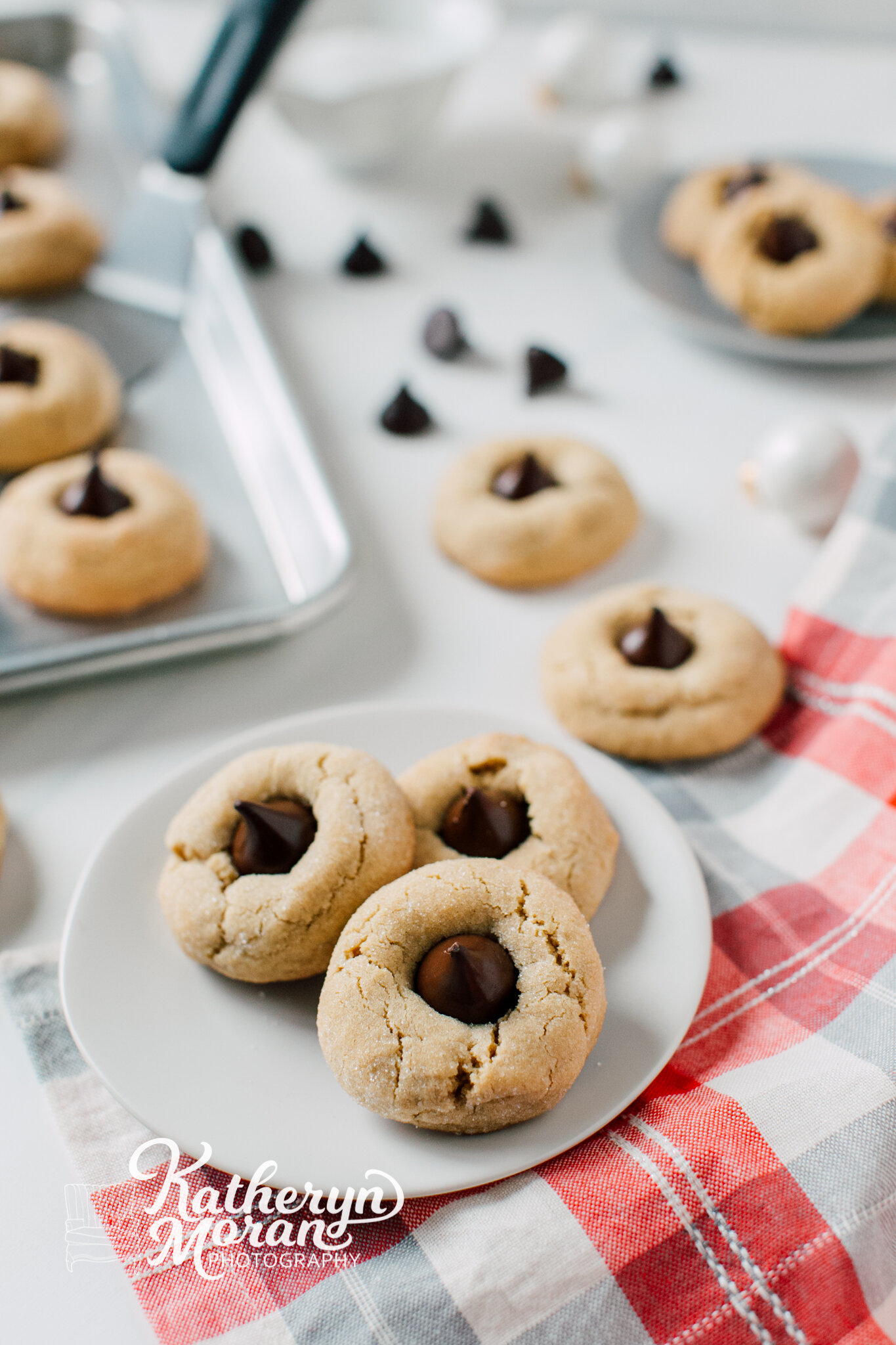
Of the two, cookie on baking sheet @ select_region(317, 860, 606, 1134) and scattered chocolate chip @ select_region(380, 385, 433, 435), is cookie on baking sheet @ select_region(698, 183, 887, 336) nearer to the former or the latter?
scattered chocolate chip @ select_region(380, 385, 433, 435)

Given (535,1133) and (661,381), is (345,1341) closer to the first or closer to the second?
(535,1133)

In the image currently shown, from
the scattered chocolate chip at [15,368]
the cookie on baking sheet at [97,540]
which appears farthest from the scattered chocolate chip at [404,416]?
the scattered chocolate chip at [15,368]

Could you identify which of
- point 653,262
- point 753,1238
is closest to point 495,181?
point 653,262

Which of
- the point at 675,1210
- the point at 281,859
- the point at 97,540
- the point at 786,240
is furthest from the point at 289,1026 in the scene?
the point at 786,240

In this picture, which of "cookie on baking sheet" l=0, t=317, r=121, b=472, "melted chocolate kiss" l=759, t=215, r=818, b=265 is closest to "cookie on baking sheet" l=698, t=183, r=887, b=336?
"melted chocolate kiss" l=759, t=215, r=818, b=265

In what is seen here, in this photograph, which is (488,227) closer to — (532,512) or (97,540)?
(532,512)
